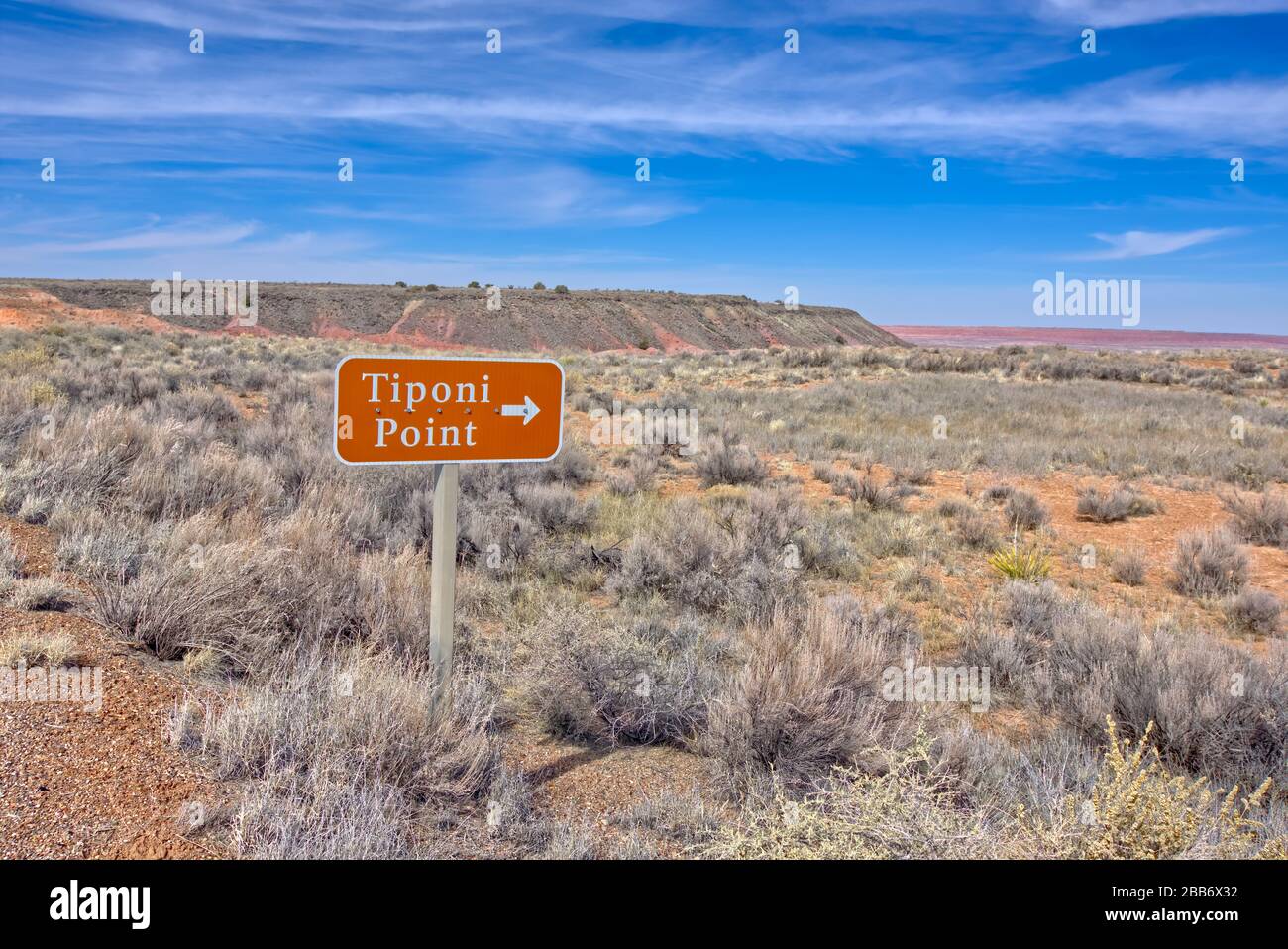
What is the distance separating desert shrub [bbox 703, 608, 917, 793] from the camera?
10.9 feet

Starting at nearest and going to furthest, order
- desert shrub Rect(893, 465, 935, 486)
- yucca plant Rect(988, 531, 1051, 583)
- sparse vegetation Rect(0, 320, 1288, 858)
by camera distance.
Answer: sparse vegetation Rect(0, 320, 1288, 858)
yucca plant Rect(988, 531, 1051, 583)
desert shrub Rect(893, 465, 935, 486)

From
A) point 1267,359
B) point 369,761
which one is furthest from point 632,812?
point 1267,359

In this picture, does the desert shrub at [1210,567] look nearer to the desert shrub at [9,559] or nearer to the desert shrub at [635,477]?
the desert shrub at [635,477]

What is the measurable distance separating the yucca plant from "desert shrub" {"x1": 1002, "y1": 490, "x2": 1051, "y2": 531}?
1603 mm

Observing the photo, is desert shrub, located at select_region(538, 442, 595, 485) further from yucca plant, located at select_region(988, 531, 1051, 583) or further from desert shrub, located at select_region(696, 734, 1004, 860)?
desert shrub, located at select_region(696, 734, 1004, 860)

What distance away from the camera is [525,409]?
3.38 m

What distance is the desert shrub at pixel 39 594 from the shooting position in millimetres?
3690

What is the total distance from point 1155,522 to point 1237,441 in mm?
6765

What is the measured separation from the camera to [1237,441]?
572 inches

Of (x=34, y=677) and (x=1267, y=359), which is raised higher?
(x=1267, y=359)

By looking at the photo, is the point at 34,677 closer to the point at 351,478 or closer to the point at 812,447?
the point at 351,478

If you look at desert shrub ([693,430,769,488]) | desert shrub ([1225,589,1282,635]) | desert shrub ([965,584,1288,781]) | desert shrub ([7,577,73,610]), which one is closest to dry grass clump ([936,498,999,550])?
desert shrub ([1225,589,1282,635])

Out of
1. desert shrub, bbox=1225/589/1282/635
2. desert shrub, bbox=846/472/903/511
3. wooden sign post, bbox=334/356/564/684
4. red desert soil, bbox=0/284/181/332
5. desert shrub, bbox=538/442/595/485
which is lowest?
desert shrub, bbox=1225/589/1282/635
